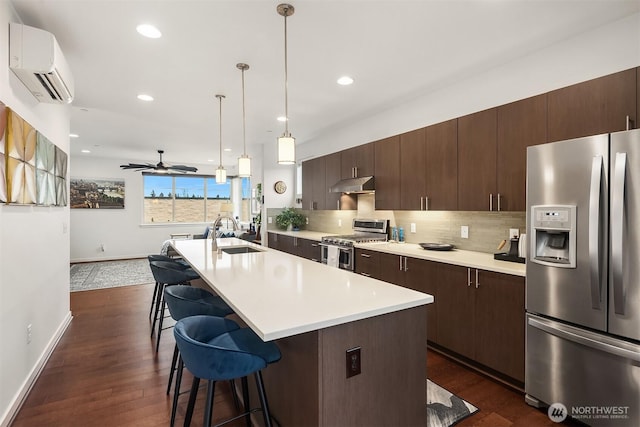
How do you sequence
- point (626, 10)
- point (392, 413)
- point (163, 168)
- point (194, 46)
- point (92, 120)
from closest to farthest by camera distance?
point (392, 413) → point (626, 10) → point (194, 46) → point (92, 120) → point (163, 168)

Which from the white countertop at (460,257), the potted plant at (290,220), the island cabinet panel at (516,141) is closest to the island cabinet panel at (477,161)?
the island cabinet panel at (516,141)

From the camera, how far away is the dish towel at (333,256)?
421 centimetres

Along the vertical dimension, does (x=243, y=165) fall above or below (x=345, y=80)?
below

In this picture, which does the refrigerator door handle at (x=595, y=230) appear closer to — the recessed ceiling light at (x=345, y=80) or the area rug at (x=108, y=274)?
the recessed ceiling light at (x=345, y=80)

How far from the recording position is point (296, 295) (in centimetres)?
171

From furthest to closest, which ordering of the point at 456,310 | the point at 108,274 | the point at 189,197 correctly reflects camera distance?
the point at 189,197
the point at 108,274
the point at 456,310

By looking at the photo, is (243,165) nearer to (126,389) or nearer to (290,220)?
(126,389)

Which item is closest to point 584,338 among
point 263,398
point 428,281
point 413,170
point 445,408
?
point 445,408

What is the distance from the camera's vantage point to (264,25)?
2.36 metres

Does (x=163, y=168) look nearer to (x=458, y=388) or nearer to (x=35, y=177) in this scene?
(x=35, y=177)

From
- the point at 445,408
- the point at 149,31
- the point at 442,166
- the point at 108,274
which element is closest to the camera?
the point at 445,408

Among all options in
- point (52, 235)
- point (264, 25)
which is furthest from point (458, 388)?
point (52, 235)

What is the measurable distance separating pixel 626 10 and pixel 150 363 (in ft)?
14.7

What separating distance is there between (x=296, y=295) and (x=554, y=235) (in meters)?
1.72
